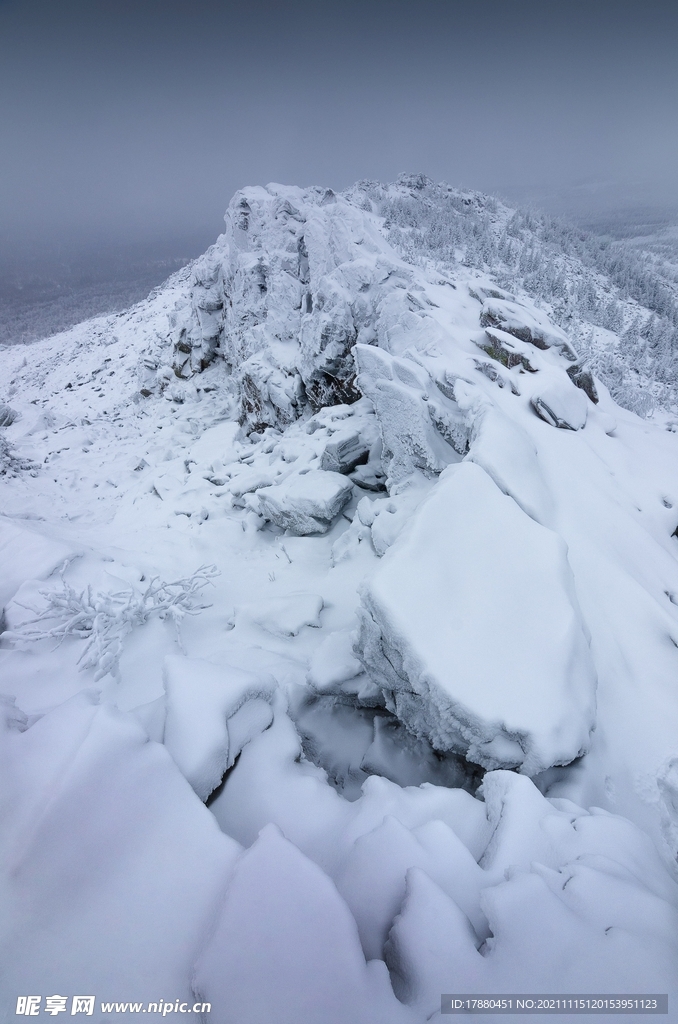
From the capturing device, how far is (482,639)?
12.2ft

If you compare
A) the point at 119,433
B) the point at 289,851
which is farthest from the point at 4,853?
the point at 119,433

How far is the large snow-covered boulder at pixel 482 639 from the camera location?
133 inches

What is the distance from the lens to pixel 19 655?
4.67 meters

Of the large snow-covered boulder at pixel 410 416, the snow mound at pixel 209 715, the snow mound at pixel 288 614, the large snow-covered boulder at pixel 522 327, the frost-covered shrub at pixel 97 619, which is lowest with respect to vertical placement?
the snow mound at pixel 288 614

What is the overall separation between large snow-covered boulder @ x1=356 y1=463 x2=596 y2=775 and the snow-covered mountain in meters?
0.03

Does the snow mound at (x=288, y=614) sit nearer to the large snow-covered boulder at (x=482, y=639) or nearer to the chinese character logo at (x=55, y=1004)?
the large snow-covered boulder at (x=482, y=639)

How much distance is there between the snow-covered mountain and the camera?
1.99 meters

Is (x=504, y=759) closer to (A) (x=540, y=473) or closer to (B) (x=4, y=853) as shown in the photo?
(B) (x=4, y=853)

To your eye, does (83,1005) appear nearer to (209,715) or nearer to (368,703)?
(209,715)

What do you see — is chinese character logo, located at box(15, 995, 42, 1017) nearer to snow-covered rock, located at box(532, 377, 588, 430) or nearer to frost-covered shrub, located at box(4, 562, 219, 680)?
frost-covered shrub, located at box(4, 562, 219, 680)

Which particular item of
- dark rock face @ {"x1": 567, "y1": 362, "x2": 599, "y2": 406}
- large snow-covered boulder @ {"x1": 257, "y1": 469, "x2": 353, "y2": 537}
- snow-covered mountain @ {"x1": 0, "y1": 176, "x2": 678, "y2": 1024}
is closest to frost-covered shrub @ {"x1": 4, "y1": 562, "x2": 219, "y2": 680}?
snow-covered mountain @ {"x1": 0, "y1": 176, "x2": 678, "y2": 1024}

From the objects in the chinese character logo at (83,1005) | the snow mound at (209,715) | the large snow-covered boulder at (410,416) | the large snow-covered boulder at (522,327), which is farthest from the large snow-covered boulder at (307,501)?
the large snow-covered boulder at (522,327)

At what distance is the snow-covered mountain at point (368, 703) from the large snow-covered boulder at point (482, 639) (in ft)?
0.09

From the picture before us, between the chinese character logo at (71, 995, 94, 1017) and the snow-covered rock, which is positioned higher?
the snow-covered rock
